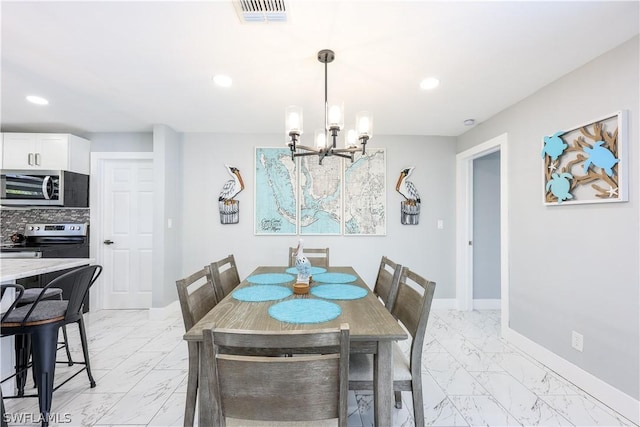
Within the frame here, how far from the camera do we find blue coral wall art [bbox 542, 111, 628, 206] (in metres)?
1.83

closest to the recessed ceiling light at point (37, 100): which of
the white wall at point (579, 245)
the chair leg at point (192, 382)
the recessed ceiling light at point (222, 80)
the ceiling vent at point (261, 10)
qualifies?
the recessed ceiling light at point (222, 80)

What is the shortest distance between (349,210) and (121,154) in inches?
120

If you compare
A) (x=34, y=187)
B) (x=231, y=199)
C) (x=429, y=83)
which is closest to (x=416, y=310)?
(x=429, y=83)

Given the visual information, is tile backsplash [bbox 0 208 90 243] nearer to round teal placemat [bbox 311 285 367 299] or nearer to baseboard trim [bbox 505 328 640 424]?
round teal placemat [bbox 311 285 367 299]

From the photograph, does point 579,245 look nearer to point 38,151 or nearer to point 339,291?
point 339,291

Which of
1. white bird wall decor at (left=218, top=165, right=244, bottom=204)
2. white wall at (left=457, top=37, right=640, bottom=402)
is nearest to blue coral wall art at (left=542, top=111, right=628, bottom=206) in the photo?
white wall at (left=457, top=37, right=640, bottom=402)

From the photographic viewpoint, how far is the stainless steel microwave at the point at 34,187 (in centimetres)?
336

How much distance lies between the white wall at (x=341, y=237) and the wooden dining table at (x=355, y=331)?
2264mm

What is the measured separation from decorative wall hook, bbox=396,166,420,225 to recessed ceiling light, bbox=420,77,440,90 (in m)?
1.50

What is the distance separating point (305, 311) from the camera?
1.50 meters

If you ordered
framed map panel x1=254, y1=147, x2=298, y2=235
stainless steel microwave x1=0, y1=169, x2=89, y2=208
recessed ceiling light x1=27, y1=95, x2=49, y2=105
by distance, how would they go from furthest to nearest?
1. framed map panel x1=254, y1=147, x2=298, y2=235
2. stainless steel microwave x1=0, y1=169, x2=89, y2=208
3. recessed ceiling light x1=27, y1=95, x2=49, y2=105

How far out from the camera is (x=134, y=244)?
3848mm

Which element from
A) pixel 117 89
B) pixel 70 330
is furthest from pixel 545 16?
pixel 70 330

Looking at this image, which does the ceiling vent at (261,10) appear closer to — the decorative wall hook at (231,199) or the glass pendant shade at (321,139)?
the glass pendant shade at (321,139)
